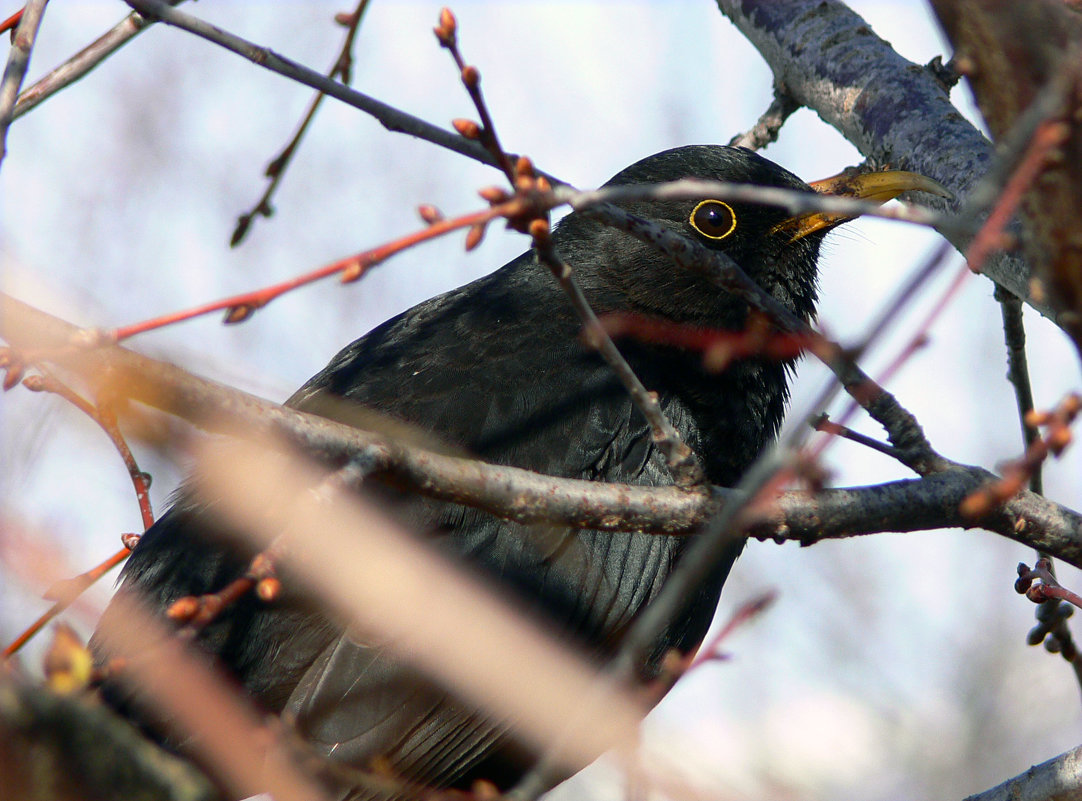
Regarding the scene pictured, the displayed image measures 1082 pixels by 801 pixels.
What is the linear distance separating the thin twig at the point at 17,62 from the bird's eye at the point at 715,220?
2540mm

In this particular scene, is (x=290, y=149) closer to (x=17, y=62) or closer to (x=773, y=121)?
(x=17, y=62)

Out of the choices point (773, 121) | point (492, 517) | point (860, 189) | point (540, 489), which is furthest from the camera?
point (773, 121)

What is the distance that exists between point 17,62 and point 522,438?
6.46 feet

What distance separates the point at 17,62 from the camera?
81.7 inches

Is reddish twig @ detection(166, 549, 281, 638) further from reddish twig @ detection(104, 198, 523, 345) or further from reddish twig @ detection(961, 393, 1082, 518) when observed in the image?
reddish twig @ detection(961, 393, 1082, 518)

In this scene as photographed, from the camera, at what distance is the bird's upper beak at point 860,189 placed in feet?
12.3

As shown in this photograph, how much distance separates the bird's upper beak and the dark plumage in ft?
0.22

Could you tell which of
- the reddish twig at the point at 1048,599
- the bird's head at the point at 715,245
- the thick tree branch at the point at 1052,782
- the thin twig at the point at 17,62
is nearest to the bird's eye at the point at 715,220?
the bird's head at the point at 715,245

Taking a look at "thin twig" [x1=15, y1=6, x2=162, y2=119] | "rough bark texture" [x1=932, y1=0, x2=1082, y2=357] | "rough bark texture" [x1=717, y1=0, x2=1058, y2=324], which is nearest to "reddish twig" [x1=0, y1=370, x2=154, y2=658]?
"thin twig" [x1=15, y1=6, x2=162, y2=119]

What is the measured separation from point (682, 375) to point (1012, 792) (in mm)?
1690

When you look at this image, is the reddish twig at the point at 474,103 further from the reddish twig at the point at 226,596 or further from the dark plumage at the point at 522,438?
the dark plumage at the point at 522,438

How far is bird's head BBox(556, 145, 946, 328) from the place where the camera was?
4.21 m

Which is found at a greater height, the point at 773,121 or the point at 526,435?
the point at 773,121

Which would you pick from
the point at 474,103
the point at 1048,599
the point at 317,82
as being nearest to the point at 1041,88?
the point at 474,103
